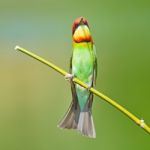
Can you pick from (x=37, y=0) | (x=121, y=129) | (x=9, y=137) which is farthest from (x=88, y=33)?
(x=9, y=137)

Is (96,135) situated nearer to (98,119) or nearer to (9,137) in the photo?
(98,119)

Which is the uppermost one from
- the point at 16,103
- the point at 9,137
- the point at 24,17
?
the point at 24,17

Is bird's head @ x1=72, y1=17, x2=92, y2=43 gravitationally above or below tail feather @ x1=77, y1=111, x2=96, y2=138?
above

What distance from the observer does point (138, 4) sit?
143 cm

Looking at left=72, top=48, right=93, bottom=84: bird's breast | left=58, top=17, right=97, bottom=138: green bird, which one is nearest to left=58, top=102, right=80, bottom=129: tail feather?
left=58, top=17, right=97, bottom=138: green bird

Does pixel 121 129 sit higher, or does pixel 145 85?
pixel 145 85

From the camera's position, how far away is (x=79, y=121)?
1.26 m

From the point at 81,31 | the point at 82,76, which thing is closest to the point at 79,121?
the point at 82,76

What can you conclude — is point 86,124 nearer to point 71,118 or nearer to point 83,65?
point 71,118

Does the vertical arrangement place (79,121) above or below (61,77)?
below

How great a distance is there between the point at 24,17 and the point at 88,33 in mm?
299

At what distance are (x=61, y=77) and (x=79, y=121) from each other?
0.69 feet

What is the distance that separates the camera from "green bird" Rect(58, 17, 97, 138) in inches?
47.4

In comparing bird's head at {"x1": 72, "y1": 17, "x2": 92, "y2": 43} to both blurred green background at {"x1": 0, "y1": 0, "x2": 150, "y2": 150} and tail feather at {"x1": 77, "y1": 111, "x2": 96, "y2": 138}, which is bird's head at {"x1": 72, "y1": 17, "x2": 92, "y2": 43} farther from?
tail feather at {"x1": 77, "y1": 111, "x2": 96, "y2": 138}
